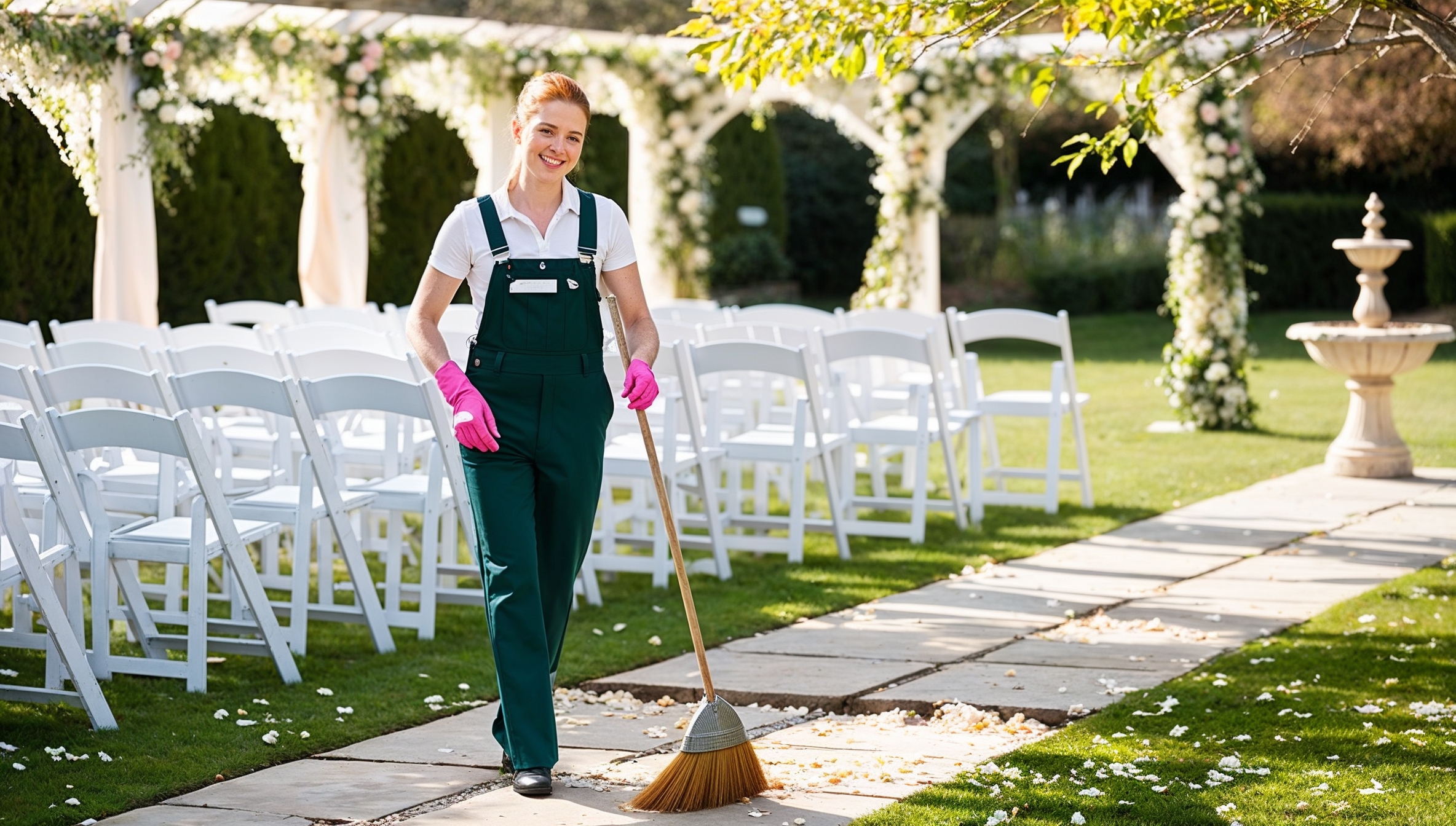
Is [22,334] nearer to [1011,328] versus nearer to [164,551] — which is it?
[164,551]

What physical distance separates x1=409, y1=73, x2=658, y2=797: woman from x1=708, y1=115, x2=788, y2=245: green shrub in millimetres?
17243

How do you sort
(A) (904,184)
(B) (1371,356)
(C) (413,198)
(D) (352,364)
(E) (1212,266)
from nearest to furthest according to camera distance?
(D) (352,364) → (B) (1371,356) → (E) (1212,266) → (A) (904,184) → (C) (413,198)

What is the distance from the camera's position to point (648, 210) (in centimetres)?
1545

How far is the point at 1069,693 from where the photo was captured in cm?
481

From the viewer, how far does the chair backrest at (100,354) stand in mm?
6539

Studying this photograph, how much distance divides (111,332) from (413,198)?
9645 mm

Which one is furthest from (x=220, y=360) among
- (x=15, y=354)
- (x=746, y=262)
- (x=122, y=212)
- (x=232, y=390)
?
(x=746, y=262)

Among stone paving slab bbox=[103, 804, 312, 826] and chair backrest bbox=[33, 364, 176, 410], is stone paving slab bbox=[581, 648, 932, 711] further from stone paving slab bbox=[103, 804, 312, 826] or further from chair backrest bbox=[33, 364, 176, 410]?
chair backrest bbox=[33, 364, 176, 410]

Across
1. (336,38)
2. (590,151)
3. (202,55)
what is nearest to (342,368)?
(202,55)

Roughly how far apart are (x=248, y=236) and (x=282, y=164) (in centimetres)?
82

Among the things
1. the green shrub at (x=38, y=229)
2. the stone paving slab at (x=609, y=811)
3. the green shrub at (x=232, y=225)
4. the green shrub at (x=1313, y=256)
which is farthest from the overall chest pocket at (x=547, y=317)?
the green shrub at (x=1313, y=256)

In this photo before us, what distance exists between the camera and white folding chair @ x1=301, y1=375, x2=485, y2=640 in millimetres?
5312

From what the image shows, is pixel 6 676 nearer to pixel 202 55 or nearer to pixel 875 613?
pixel 875 613

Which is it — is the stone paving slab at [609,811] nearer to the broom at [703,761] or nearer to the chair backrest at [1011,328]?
the broom at [703,761]
